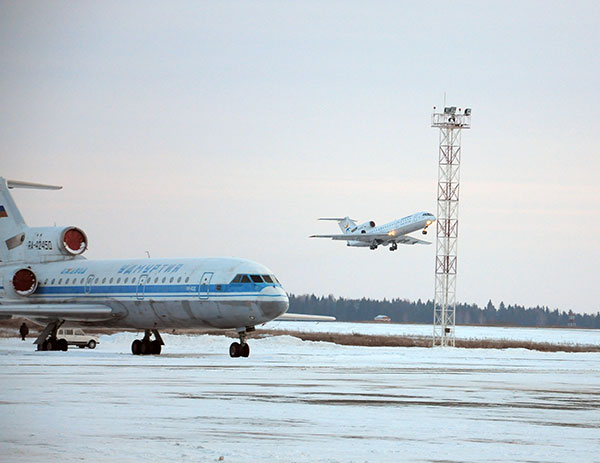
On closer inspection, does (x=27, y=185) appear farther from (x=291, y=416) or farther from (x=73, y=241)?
(x=291, y=416)

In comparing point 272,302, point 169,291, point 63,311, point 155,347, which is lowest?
point 155,347

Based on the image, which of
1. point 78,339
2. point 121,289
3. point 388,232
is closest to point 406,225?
point 388,232

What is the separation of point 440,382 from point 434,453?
44.6 feet

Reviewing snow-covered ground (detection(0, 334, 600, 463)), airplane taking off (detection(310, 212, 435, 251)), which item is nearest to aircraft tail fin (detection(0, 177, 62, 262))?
snow-covered ground (detection(0, 334, 600, 463))

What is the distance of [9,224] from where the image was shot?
49.4m

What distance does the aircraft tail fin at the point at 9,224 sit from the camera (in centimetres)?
4934

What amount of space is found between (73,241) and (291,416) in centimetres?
3527

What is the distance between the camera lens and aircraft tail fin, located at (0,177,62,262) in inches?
1943

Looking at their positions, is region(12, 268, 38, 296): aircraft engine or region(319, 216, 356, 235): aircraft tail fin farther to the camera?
region(319, 216, 356, 235): aircraft tail fin

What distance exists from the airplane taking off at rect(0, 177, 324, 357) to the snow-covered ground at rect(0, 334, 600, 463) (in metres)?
10.1

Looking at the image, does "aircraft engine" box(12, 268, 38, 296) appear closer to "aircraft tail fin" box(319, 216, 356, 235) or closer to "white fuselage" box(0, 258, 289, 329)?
"white fuselage" box(0, 258, 289, 329)

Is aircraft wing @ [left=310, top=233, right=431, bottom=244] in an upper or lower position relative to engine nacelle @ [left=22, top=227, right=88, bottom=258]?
upper

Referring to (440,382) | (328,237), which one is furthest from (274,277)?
(328,237)

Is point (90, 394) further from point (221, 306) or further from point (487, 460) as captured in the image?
point (221, 306)
